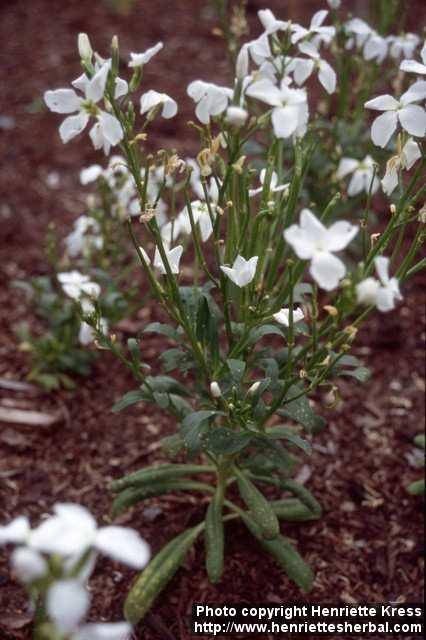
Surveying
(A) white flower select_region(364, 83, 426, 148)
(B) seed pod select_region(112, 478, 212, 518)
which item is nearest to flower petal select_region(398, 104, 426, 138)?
(A) white flower select_region(364, 83, 426, 148)

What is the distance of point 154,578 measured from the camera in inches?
103

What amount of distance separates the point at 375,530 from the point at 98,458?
4.36 ft

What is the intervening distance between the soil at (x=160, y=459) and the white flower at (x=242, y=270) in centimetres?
132

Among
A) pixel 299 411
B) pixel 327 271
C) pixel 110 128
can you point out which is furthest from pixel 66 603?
pixel 110 128

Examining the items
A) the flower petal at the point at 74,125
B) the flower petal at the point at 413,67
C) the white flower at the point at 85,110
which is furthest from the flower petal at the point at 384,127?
the flower petal at the point at 74,125

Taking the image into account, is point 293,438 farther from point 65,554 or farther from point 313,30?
point 313,30

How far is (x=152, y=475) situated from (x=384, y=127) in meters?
1.54

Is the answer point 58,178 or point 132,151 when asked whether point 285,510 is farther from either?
point 58,178

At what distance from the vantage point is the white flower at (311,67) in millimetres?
2432

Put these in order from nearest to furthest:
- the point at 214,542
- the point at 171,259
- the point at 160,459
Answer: the point at 171,259 → the point at 214,542 → the point at 160,459

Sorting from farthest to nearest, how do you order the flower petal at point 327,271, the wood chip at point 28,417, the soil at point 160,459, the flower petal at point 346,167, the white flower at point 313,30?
the wood chip at point 28,417
the flower petal at point 346,167
the soil at point 160,459
the white flower at point 313,30
the flower petal at point 327,271

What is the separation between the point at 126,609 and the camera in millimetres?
2590

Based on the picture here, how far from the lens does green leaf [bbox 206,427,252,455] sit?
238 centimetres

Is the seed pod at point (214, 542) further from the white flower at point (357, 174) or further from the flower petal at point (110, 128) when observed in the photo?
the white flower at point (357, 174)
